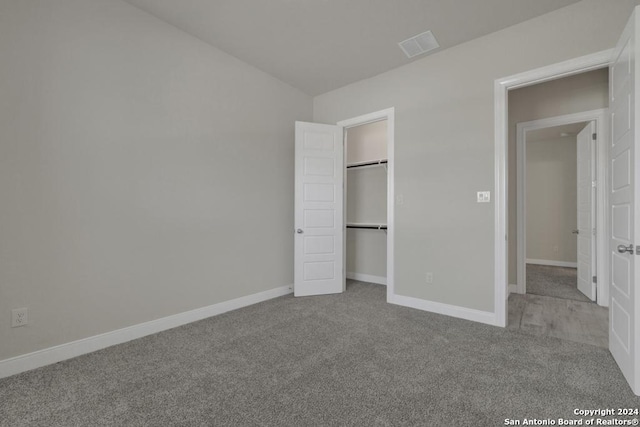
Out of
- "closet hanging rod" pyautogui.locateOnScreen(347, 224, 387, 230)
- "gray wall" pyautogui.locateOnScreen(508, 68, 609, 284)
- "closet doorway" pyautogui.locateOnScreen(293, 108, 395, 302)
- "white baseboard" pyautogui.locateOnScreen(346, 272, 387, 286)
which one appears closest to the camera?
"gray wall" pyautogui.locateOnScreen(508, 68, 609, 284)

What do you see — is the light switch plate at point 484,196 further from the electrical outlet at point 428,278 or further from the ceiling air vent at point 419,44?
the ceiling air vent at point 419,44

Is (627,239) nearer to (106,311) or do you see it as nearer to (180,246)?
(180,246)

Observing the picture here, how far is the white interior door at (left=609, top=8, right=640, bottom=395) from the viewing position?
174 cm

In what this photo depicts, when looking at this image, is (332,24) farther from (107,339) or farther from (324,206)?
(107,339)

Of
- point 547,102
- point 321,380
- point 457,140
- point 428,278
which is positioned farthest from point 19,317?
point 547,102

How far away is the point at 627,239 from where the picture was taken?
1852mm

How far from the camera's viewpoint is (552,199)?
20.2 feet

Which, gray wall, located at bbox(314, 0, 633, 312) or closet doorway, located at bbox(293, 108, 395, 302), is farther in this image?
closet doorway, located at bbox(293, 108, 395, 302)

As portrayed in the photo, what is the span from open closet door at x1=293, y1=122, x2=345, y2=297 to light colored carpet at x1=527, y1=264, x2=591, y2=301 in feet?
9.13

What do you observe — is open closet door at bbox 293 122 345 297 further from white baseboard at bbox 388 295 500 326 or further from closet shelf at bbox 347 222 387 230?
white baseboard at bbox 388 295 500 326

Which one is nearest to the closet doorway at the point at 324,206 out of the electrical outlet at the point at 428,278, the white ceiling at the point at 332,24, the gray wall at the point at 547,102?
the electrical outlet at the point at 428,278

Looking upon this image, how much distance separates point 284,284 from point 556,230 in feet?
19.1

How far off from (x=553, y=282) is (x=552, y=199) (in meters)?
2.36

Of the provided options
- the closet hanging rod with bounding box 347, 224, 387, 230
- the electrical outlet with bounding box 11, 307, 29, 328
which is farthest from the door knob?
the electrical outlet with bounding box 11, 307, 29, 328
